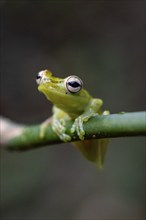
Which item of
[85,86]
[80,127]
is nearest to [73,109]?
[80,127]

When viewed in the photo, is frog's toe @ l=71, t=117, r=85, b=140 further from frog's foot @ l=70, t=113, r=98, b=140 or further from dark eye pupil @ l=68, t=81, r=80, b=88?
dark eye pupil @ l=68, t=81, r=80, b=88

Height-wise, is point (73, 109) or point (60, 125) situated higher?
point (73, 109)

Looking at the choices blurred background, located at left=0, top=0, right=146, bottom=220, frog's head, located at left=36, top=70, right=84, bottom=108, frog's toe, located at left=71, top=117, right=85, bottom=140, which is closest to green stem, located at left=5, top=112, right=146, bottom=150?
frog's toe, located at left=71, top=117, right=85, bottom=140

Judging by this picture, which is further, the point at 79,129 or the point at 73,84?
the point at 73,84

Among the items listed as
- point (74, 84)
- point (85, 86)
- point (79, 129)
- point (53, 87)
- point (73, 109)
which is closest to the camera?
point (79, 129)

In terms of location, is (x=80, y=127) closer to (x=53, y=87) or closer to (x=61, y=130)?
(x=61, y=130)

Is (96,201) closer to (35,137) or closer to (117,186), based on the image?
(117,186)
